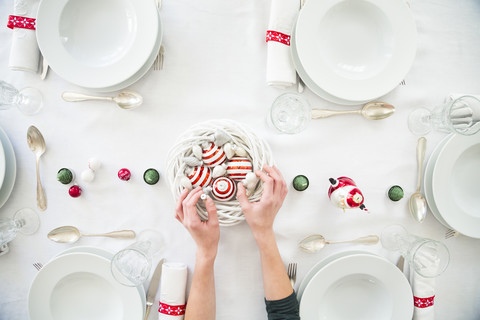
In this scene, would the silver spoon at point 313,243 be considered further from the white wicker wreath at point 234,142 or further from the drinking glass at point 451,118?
the drinking glass at point 451,118

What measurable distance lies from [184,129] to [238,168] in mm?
267

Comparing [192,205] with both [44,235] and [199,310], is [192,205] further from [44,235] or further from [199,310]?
[44,235]

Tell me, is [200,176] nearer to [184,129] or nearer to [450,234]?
[184,129]

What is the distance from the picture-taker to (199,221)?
0.83 m

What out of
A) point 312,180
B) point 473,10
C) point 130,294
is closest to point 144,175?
point 130,294

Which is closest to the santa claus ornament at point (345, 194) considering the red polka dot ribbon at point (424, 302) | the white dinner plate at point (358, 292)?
the white dinner plate at point (358, 292)

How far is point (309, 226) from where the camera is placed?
3.19 feet

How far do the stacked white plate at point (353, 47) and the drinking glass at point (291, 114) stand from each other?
0.09 m

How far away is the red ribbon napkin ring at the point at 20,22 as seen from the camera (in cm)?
91

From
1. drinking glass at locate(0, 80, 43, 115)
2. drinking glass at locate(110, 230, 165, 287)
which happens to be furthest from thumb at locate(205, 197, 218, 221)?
drinking glass at locate(0, 80, 43, 115)

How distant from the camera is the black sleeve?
851 mm

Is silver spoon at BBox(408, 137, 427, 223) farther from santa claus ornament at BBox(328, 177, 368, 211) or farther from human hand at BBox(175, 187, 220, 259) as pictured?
human hand at BBox(175, 187, 220, 259)

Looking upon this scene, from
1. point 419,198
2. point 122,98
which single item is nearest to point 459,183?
point 419,198

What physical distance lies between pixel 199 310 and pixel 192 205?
338 millimetres
